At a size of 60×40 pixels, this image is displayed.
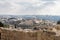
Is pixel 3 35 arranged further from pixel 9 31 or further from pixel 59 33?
pixel 59 33

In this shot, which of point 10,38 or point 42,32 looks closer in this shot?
point 42,32

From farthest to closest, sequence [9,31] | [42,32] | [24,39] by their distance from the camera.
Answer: [9,31], [24,39], [42,32]

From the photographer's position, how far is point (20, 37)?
6820mm

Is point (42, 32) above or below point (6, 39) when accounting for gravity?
above

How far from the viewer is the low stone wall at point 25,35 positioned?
605cm

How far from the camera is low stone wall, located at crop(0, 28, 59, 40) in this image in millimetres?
6045

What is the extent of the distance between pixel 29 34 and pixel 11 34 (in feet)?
3.03

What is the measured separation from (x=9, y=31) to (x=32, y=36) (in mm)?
1160

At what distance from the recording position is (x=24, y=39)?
669cm

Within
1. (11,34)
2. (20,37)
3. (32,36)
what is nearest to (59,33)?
(32,36)

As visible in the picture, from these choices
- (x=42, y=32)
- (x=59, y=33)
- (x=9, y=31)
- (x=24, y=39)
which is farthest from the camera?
(x=9, y=31)

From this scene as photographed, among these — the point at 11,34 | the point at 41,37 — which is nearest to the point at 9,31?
the point at 11,34

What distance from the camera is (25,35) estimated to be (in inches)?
263

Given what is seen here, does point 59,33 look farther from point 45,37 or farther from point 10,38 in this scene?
point 10,38
